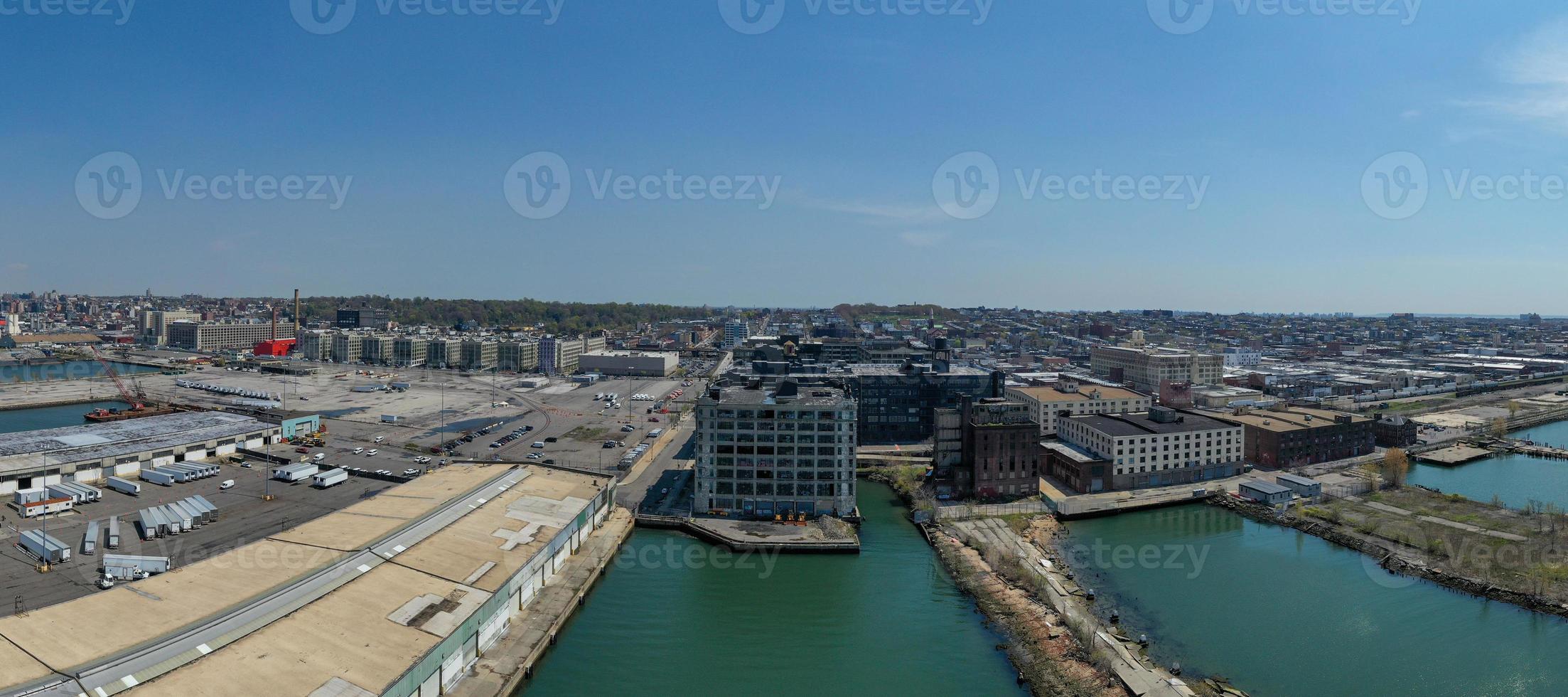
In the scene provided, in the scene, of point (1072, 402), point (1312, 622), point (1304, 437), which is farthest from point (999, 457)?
point (1304, 437)

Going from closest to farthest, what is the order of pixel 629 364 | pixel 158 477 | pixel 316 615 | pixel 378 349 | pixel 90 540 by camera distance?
pixel 316 615 < pixel 90 540 < pixel 158 477 < pixel 629 364 < pixel 378 349

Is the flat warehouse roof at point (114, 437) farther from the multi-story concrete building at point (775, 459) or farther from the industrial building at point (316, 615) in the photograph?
the multi-story concrete building at point (775, 459)

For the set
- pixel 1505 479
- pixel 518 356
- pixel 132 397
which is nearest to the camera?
pixel 1505 479

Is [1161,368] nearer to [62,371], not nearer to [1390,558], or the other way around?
[1390,558]

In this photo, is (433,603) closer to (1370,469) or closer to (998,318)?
(1370,469)

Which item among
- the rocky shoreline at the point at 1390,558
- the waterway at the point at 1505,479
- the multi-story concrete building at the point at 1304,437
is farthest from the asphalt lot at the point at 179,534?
the waterway at the point at 1505,479

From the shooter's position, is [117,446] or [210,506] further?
[117,446]
